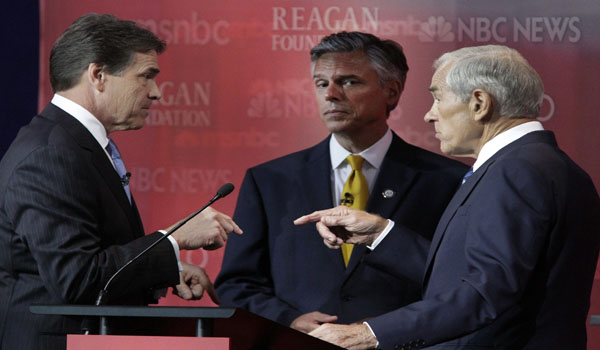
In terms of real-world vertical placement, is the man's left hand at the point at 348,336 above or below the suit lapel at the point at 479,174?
below

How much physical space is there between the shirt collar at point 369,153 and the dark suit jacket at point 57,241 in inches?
43.7

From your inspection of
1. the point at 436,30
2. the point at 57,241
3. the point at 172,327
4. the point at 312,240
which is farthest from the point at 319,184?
the point at 172,327

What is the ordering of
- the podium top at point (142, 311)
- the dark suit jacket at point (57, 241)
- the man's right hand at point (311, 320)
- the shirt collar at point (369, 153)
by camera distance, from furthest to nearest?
the shirt collar at point (369, 153) → the man's right hand at point (311, 320) → the dark suit jacket at point (57, 241) → the podium top at point (142, 311)

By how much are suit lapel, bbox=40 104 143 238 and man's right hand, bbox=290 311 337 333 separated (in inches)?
30.5

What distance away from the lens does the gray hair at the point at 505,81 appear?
8.51ft

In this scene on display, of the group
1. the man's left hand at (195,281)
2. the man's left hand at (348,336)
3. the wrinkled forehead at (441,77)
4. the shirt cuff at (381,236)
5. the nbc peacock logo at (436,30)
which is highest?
the nbc peacock logo at (436,30)

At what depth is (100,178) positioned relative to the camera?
274 cm

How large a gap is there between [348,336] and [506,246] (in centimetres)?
46

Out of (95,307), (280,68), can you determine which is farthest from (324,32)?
(95,307)

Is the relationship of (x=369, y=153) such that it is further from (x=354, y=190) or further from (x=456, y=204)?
(x=456, y=204)

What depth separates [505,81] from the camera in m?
2.60

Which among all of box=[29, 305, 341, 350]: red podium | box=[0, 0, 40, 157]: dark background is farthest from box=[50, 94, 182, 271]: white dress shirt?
box=[0, 0, 40, 157]: dark background

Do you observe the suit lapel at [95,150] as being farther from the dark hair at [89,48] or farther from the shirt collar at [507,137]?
the shirt collar at [507,137]

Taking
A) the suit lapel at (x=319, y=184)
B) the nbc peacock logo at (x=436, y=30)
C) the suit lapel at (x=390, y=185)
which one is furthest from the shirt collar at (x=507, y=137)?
the nbc peacock logo at (x=436, y=30)
